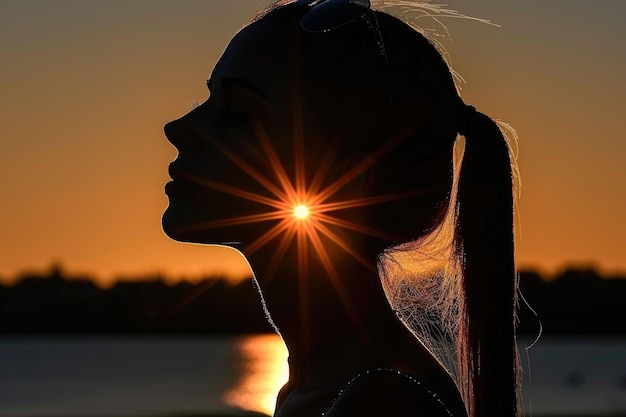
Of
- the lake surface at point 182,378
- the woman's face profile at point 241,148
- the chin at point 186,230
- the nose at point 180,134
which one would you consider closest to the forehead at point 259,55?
the woman's face profile at point 241,148

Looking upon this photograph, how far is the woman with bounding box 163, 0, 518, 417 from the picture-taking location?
300cm

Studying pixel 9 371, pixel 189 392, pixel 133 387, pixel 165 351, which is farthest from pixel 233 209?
pixel 165 351

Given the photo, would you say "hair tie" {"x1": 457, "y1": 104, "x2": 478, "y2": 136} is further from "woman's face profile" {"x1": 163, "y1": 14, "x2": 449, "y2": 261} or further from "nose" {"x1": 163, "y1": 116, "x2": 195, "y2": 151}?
"nose" {"x1": 163, "y1": 116, "x2": 195, "y2": 151}

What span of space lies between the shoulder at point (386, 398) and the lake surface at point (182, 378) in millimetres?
42102

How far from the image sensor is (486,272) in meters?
3.10

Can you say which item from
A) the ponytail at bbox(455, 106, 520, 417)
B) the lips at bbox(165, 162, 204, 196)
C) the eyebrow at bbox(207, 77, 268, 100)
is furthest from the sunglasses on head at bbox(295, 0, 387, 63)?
the lips at bbox(165, 162, 204, 196)

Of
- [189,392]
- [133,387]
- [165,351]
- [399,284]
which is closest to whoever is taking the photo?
[399,284]

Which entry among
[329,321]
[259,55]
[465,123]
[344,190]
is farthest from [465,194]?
[259,55]

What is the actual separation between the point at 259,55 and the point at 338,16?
20cm

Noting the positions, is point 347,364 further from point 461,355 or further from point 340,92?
point 340,92

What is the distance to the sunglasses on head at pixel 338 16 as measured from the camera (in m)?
3.03

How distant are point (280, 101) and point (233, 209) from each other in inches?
10.5

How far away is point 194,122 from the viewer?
314 centimetres

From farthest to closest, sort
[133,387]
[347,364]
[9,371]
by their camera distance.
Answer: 1. [9,371]
2. [133,387]
3. [347,364]
